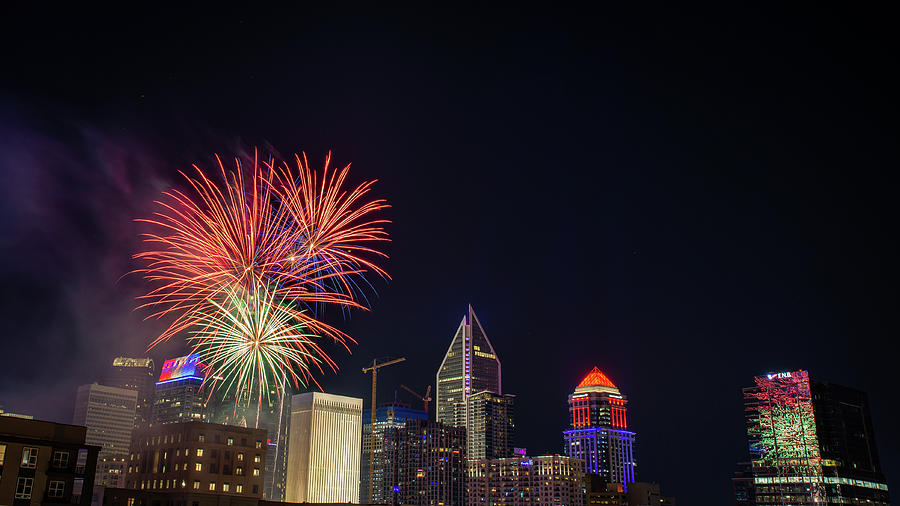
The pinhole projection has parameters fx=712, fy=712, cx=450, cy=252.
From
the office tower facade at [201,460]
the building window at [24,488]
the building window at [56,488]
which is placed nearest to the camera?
the building window at [24,488]

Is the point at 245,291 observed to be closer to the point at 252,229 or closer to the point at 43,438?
the point at 252,229

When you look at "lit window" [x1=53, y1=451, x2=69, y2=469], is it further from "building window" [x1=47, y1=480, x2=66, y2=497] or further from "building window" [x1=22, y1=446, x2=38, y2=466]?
"building window" [x1=22, y1=446, x2=38, y2=466]

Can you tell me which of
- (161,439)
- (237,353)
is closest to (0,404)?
(161,439)

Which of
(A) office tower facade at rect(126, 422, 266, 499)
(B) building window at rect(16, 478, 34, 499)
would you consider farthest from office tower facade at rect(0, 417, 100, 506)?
(A) office tower facade at rect(126, 422, 266, 499)

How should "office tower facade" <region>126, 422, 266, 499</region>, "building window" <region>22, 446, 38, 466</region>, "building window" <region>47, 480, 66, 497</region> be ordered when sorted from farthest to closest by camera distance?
"office tower facade" <region>126, 422, 266, 499</region>
"building window" <region>47, 480, 66, 497</region>
"building window" <region>22, 446, 38, 466</region>

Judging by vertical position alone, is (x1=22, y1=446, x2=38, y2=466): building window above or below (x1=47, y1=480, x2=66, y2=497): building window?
above

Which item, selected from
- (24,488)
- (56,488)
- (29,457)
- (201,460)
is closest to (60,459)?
(56,488)

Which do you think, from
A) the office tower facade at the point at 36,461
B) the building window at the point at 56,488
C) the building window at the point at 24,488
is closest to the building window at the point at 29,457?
the office tower facade at the point at 36,461

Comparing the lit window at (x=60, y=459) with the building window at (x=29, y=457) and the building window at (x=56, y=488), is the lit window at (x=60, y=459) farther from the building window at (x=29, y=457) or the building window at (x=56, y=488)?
the building window at (x=29, y=457)

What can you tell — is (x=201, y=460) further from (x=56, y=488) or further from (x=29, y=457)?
(x=29, y=457)
